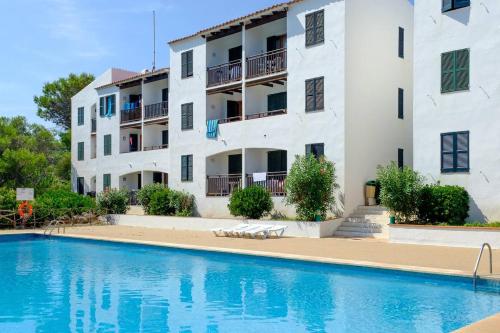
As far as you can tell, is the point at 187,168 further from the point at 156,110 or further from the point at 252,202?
the point at 252,202

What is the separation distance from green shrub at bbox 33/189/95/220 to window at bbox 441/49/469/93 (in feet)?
60.2

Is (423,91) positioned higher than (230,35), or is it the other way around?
(230,35)

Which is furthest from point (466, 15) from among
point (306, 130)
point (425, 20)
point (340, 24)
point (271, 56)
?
point (271, 56)

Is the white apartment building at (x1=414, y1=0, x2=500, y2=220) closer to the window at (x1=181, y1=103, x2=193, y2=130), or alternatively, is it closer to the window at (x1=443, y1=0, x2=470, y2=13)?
the window at (x1=443, y1=0, x2=470, y2=13)

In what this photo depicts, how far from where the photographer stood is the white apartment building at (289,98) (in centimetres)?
2130

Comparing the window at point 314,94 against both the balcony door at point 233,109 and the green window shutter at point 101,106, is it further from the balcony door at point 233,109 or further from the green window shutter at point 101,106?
the green window shutter at point 101,106

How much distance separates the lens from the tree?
50219 millimetres

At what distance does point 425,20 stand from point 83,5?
1142 centimetres

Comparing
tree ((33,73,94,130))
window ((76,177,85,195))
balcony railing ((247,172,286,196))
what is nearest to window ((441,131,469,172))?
balcony railing ((247,172,286,196))

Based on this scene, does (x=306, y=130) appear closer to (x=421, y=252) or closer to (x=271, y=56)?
(x=271, y=56)

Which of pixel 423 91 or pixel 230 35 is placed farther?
pixel 230 35

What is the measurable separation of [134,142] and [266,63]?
1447 centimetres

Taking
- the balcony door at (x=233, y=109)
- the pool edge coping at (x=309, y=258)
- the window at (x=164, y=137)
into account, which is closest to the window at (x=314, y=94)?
the balcony door at (x=233, y=109)

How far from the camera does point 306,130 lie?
73.0ft
